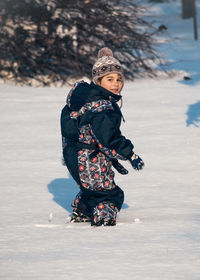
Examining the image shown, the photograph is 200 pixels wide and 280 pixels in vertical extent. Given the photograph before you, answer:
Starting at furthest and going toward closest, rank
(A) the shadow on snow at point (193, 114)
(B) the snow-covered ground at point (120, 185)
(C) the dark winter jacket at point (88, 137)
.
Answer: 1. (A) the shadow on snow at point (193, 114)
2. (C) the dark winter jacket at point (88, 137)
3. (B) the snow-covered ground at point (120, 185)

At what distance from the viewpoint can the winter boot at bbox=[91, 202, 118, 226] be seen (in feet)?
15.4

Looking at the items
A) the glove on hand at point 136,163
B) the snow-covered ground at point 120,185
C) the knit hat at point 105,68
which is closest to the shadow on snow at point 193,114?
the snow-covered ground at point 120,185

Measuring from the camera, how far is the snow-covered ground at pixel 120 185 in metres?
3.75

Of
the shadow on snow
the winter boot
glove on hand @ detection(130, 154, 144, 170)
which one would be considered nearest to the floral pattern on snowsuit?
the winter boot

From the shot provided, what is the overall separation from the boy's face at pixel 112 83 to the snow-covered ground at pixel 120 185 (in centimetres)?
90

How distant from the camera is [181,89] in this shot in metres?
11.5

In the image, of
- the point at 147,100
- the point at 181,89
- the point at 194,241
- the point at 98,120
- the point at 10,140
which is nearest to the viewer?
the point at 194,241

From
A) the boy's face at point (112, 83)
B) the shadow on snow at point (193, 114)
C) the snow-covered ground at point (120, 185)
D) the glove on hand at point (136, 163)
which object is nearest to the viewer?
the snow-covered ground at point (120, 185)

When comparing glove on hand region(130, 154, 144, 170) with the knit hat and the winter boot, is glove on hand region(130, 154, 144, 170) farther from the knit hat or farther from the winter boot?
the knit hat

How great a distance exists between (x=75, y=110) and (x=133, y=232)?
0.88 m

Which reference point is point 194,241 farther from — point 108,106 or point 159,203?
point 159,203

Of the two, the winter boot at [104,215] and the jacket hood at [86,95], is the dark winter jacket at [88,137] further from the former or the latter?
the winter boot at [104,215]

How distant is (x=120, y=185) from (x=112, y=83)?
1759 mm

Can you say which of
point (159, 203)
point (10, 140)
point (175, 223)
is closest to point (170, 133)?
point (10, 140)
